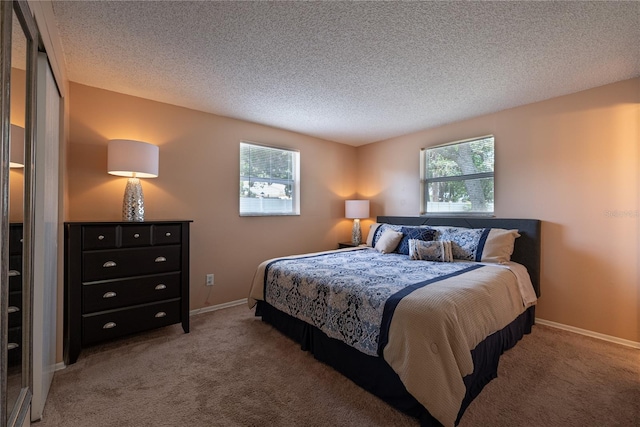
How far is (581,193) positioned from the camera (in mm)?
2611

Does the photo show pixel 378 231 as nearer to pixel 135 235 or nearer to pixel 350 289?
pixel 350 289

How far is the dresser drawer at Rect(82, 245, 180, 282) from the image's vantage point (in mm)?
2127

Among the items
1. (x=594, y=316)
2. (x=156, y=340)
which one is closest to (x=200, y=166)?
(x=156, y=340)

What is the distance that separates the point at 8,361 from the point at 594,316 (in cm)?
408

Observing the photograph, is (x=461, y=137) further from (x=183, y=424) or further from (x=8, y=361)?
(x=8, y=361)

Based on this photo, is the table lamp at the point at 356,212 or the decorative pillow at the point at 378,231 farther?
the table lamp at the point at 356,212

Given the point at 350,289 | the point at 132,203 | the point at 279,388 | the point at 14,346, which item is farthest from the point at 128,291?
the point at 350,289

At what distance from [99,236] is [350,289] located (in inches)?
79.7

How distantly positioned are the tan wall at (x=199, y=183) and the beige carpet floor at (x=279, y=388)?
1102 mm

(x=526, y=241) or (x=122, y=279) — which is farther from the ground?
(x=526, y=241)

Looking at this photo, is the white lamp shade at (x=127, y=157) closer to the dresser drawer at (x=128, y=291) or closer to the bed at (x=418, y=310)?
the dresser drawer at (x=128, y=291)

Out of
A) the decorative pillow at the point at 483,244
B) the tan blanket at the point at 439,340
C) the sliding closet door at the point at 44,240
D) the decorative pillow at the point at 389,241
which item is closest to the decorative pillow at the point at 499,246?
the decorative pillow at the point at 483,244

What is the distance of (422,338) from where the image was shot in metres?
1.42

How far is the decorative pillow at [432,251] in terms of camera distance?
111 inches
